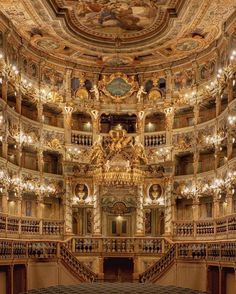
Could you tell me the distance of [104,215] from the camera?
3284 cm

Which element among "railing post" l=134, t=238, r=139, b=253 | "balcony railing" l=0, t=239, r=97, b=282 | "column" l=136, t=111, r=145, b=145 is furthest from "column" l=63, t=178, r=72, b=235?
"column" l=136, t=111, r=145, b=145

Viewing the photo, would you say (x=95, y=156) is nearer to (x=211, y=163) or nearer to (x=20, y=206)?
(x=20, y=206)

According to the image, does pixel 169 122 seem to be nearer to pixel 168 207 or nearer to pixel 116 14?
pixel 168 207

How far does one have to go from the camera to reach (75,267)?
82.9 feet

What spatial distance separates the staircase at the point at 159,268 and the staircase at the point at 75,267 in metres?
2.63

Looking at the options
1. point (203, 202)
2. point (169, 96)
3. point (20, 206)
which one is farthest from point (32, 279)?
point (169, 96)

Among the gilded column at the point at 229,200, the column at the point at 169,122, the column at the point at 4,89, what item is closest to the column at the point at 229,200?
the gilded column at the point at 229,200

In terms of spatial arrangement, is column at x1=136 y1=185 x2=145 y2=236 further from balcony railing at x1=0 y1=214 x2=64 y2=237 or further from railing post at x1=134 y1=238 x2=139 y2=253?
balcony railing at x1=0 y1=214 x2=64 y2=237

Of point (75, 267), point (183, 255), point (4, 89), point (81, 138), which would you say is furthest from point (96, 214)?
point (4, 89)

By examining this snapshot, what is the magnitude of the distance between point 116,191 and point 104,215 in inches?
70.5

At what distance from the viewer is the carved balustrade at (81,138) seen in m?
32.4

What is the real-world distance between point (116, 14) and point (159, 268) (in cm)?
1325

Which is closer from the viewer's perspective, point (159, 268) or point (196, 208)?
point (159, 268)

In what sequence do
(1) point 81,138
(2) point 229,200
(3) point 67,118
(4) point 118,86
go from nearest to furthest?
(2) point 229,200, (3) point 67,118, (1) point 81,138, (4) point 118,86
